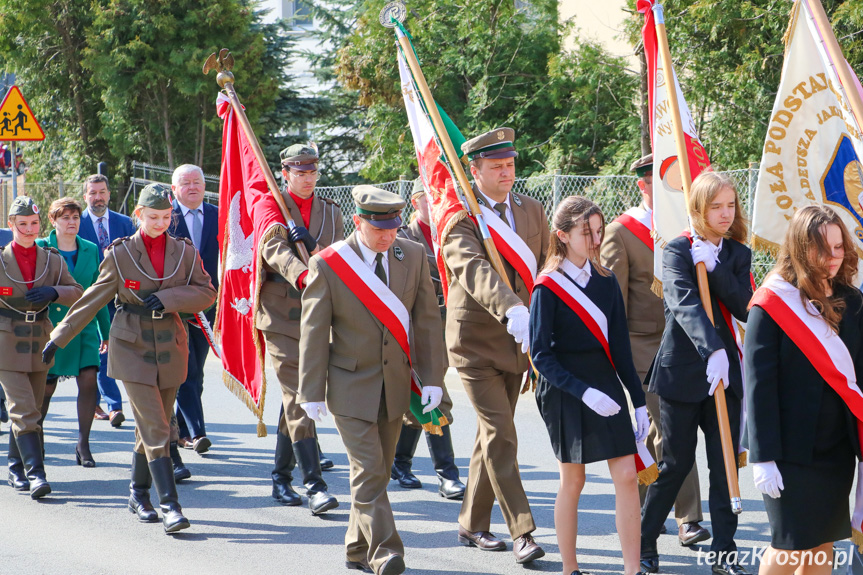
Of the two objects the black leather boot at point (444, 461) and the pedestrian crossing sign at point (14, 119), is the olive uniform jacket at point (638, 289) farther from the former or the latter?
the pedestrian crossing sign at point (14, 119)

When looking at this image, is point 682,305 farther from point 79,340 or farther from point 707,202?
point 79,340

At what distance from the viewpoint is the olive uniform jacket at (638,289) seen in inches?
228

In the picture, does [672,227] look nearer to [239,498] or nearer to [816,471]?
[816,471]

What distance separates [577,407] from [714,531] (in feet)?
3.17

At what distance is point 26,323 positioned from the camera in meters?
7.38

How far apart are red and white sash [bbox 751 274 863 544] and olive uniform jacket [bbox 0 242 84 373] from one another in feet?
16.5

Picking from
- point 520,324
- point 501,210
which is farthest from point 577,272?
point 501,210

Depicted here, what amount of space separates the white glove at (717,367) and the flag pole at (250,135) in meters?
2.65

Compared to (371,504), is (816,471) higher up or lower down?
higher up

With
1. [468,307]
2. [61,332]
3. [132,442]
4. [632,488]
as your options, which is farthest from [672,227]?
[132,442]

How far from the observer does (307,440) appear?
6496 millimetres

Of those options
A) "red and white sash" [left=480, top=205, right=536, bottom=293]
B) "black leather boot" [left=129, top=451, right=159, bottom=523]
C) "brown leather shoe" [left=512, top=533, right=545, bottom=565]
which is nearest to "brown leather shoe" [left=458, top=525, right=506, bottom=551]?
"brown leather shoe" [left=512, top=533, right=545, bottom=565]

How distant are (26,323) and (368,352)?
10.5ft

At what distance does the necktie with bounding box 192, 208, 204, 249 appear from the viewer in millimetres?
8383
